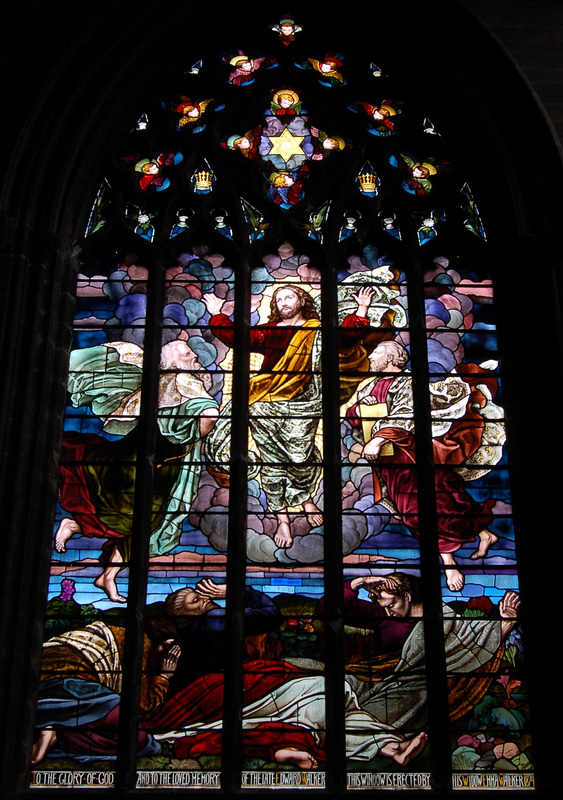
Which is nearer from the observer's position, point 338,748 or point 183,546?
point 338,748

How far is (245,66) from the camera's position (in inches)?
401

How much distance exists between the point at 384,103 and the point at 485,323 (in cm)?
214

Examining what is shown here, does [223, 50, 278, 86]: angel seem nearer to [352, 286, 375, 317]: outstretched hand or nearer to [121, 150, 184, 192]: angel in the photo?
[121, 150, 184, 192]: angel

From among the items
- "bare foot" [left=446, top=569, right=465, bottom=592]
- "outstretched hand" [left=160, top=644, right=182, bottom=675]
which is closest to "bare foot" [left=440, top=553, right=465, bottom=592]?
"bare foot" [left=446, top=569, right=465, bottom=592]

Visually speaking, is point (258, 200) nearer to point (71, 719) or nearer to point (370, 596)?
point (370, 596)

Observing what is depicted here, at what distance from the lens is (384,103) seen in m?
10.0

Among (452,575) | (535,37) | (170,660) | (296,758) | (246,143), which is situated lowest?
(296,758)

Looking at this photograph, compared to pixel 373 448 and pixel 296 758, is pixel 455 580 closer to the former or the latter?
pixel 373 448

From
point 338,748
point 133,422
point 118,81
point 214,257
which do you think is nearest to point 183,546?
point 133,422

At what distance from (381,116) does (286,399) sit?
2.68 m

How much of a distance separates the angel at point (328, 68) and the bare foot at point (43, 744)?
5.45m

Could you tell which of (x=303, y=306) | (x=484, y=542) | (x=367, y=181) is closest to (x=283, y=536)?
(x=484, y=542)

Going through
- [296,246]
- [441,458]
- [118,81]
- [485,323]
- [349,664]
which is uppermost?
[118,81]

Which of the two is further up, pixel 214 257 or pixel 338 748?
pixel 214 257
